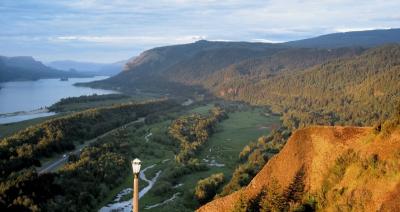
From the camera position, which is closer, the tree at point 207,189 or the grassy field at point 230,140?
the tree at point 207,189

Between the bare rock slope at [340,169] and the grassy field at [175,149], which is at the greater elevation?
the bare rock slope at [340,169]

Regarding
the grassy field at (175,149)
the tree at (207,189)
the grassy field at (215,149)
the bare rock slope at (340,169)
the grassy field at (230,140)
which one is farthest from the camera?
the grassy field at (230,140)

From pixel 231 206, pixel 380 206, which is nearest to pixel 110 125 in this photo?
pixel 231 206

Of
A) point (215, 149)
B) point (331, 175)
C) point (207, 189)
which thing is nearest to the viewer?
point (331, 175)

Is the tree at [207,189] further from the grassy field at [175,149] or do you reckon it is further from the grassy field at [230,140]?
the grassy field at [230,140]

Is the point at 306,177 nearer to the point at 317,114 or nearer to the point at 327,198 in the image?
the point at 327,198

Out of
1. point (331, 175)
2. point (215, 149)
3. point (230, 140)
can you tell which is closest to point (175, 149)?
point (215, 149)

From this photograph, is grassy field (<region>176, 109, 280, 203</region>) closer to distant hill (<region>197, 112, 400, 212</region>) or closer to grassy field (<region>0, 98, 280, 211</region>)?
grassy field (<region>0, 98, 280, 211</region>)

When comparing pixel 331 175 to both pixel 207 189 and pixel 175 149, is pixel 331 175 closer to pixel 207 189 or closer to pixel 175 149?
pixel 207 189

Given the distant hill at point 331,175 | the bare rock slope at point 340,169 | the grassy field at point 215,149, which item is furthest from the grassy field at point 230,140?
the distant hill at point 331,175
